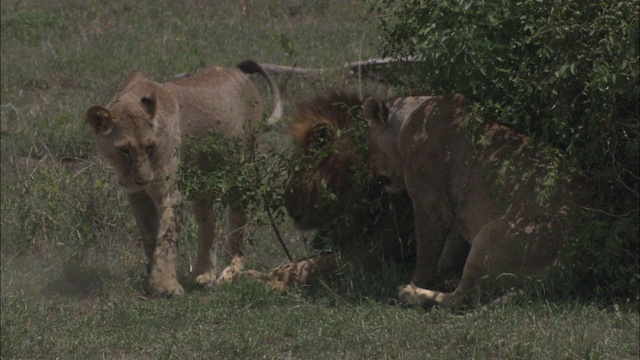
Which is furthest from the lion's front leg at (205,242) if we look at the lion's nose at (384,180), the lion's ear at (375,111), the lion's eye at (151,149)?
the lion's ear at (375,111)

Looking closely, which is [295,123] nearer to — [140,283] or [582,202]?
[140,283]

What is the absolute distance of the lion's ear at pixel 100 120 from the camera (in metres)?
6.54

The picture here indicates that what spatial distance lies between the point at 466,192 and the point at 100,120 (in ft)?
7.02

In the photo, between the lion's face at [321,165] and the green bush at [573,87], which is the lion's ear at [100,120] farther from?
the green bush at [573,87]

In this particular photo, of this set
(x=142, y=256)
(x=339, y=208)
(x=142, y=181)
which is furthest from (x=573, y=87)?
(x=142, y=256)

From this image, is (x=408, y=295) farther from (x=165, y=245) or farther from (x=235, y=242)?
(x=235, y=242)

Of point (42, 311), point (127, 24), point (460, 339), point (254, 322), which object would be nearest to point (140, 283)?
point (42, 311)

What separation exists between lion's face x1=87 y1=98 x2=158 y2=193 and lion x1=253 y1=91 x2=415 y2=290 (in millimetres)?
933

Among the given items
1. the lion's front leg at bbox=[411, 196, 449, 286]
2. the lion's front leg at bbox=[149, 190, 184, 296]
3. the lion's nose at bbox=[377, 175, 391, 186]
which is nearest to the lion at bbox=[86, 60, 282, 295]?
the lion's front leg at bbox=[149, 190, 184, 296]

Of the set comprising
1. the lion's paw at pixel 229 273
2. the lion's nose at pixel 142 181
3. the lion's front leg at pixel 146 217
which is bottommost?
the lion's paw at pixel 229 273

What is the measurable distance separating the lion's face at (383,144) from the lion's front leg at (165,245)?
1.23 m

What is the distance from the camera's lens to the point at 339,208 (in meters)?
7.21

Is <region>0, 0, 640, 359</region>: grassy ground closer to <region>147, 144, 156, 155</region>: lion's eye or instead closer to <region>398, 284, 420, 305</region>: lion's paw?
A: <region>398, 284, 420, 305</region>: lion's paw

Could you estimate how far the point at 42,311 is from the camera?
265 inches
